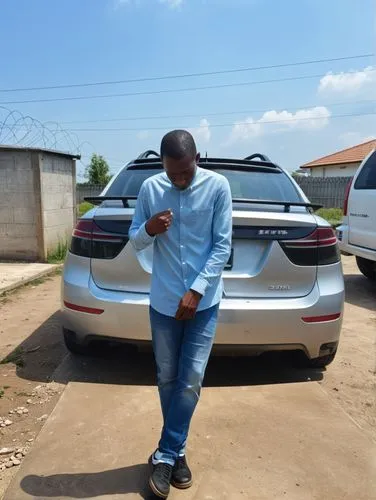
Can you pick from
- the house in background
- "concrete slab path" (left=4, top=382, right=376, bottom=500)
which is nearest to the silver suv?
"concrete slab path" (left=4, top=382, right=376, bottom=500)

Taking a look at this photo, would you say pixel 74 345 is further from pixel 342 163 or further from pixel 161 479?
pixel 342 163

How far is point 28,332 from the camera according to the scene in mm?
4922

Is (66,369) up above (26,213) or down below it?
below

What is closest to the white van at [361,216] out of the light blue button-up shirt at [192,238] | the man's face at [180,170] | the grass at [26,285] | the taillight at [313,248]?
the taillight at [313,248]

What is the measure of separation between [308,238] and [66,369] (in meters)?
2.10

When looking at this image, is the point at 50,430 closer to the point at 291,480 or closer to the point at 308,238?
the point at 291,480

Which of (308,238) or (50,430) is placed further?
(308,238)

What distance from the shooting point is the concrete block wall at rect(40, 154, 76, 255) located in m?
8.84

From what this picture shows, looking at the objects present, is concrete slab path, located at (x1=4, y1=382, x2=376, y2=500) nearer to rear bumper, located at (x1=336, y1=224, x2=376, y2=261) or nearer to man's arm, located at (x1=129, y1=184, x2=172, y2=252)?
man's arm, located at (x1=129, y1=184, x2=172, y2=252)

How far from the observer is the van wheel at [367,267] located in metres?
7.64

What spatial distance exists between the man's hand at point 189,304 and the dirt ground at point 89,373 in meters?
1.25

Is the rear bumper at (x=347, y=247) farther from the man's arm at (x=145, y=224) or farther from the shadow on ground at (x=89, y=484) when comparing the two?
the shadow on ground at (x=89, y=484)

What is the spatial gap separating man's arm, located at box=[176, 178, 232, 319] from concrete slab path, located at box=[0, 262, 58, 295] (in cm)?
492

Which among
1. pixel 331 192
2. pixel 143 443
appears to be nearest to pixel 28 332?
pixel 143 443
